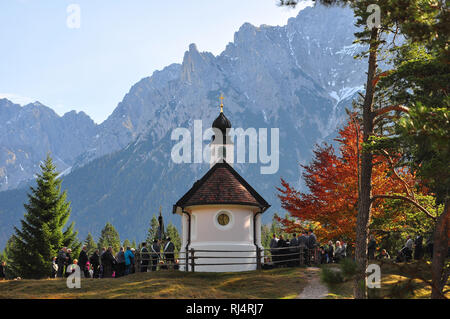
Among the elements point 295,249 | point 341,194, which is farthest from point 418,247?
point 295,249

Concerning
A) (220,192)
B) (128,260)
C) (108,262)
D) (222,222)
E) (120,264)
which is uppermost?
(220,192)

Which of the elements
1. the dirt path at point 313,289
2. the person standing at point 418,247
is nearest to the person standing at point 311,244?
the dirt path at point 313,289

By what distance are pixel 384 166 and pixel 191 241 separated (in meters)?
11.5

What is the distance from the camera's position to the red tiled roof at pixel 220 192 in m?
31.1

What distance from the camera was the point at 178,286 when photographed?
72.6 ft

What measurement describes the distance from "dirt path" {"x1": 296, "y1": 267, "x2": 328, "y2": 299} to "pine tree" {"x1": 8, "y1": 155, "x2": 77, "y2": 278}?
23015mm

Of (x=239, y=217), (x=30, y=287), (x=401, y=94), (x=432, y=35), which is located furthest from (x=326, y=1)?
(x=30, y=287)

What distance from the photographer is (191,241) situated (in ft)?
103

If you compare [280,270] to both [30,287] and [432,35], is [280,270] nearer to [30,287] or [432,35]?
[30,287]

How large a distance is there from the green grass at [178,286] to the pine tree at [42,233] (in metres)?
14.9

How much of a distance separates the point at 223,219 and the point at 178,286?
932cm

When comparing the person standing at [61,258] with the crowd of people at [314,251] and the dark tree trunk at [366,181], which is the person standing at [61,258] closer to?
the crowd of people at [314,251]

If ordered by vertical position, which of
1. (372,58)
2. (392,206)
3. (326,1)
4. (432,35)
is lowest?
(392,206)

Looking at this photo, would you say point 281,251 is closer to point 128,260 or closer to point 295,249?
point 295,249
